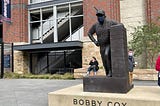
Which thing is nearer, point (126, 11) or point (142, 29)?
point (142, 29)

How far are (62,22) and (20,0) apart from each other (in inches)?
179

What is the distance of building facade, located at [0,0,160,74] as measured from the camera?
22844mm

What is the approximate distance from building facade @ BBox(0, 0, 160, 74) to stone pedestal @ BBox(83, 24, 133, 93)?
46.0 ft

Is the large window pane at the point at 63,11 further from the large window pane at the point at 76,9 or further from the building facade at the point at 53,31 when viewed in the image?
the large window pane at the point at 76,9

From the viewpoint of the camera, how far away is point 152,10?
827 inches

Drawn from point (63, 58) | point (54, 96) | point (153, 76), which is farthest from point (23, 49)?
point (54, 96)

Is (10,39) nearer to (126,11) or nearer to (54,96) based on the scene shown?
(126,11)

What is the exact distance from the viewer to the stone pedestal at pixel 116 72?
812 cm

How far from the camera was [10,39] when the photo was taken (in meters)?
26.5

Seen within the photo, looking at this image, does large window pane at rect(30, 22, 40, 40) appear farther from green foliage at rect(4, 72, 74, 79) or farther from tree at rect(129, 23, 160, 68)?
tree at rect(129, 23, 160, 68)

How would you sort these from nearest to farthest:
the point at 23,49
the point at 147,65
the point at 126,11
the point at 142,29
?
the point at 142,29 → the point at 147,65 → the point at 126,11 → the point at 23,49

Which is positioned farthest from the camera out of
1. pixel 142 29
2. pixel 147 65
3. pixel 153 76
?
pixel 147 65

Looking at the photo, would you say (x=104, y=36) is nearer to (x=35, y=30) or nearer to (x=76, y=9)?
(x=76, y=9)

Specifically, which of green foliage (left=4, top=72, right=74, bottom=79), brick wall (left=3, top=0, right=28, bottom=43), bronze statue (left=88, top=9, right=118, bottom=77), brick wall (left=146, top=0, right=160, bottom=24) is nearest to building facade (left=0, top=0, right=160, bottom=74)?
brick wall (left=3, top=0, right=28, bottom=43)
